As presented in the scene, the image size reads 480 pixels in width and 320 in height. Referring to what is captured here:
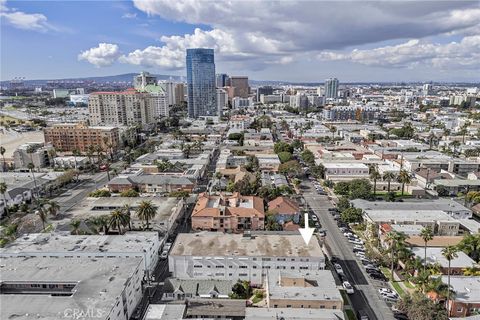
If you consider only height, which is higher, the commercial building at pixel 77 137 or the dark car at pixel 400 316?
the commercial building at pixel 77 137

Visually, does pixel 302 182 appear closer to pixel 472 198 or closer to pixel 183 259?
pixel 472 198

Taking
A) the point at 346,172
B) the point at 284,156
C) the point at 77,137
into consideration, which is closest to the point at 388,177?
the point at 346,172

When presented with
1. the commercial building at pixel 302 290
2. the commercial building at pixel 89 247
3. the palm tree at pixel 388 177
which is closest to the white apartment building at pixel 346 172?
the palm tree at pixel 388 177

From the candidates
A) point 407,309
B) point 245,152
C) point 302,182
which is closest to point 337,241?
point 407,309

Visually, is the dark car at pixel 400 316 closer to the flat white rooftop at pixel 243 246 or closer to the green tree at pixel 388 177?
the flat white rooftop at pixel 243 246

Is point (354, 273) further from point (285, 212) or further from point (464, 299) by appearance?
point (285, 212)

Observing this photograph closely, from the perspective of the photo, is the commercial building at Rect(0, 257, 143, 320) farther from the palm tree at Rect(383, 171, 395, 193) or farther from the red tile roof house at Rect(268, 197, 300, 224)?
the palm tree at Rect(383, 171, 395, 193)
